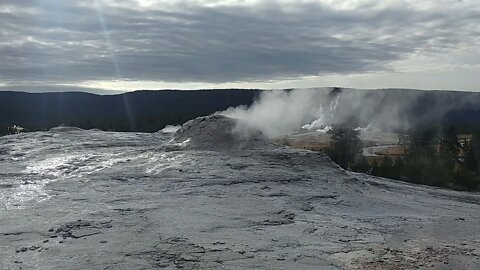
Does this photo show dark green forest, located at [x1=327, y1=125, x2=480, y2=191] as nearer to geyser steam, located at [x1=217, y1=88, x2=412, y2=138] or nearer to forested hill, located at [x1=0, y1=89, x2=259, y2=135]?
geyser steam, located at [x1=217, y1=88, x2=412, y2=138]

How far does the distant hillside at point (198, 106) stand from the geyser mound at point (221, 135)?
46.6 metres

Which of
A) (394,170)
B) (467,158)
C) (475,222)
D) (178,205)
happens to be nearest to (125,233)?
(178,205)

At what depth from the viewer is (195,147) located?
1204cm

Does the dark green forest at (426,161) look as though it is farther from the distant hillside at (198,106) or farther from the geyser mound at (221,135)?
the distant hillside at (198,106)

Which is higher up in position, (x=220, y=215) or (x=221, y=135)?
(x=221, y=135)

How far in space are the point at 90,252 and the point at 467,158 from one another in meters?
32.6

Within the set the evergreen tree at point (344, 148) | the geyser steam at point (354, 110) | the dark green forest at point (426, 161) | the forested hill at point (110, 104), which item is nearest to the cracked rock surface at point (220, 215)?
the dark green forest at point (426, 161)

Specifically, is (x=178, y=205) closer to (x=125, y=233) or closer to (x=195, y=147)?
(x=125, y=233)

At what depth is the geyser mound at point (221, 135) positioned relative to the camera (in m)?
12.0

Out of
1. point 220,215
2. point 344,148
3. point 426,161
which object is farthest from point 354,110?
point 220,215

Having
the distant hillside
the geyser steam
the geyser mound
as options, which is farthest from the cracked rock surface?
the geyser steam

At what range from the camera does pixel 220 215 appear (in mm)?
7008

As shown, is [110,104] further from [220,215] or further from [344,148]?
[220,215]

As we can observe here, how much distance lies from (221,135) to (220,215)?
5.42 m
